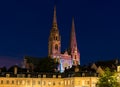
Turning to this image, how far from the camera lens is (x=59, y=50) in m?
165

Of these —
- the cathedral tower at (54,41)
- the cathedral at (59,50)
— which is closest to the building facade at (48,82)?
the cathedral at (59,50)

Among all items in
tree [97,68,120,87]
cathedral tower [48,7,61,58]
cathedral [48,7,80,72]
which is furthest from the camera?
cathedral tower [48,7,61,58]

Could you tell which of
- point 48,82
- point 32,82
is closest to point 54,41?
point 48,82

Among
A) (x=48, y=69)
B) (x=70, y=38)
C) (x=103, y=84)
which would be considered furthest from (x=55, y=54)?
(x=103, y=84)

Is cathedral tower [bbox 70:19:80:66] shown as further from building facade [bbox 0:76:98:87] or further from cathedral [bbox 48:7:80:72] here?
building facade [bbox 0:76:98:87]

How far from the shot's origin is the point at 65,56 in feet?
540

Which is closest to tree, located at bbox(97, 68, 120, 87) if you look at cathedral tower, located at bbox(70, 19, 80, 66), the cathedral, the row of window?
the row of window

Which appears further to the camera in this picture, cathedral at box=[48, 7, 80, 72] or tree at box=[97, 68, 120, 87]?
cathedral at box=[48, 7, 80, 72]

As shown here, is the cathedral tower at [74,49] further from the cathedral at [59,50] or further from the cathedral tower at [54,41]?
the cathedral tower at [54,41]

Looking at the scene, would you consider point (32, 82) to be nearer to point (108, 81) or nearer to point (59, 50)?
point (108, 81)

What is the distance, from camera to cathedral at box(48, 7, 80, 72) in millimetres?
161625

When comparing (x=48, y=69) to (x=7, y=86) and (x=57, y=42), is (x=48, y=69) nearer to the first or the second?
(x=7, y=86)


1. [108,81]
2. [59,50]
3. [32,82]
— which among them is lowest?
[108,81]

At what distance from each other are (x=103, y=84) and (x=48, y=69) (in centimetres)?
4164
